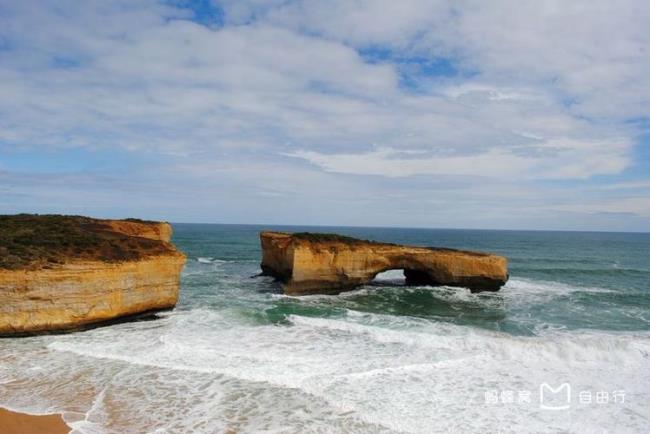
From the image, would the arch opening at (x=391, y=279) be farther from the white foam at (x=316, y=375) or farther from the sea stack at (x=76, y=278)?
→ the sea stack at (x=76, y=278)

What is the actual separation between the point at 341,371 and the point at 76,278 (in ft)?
29.6

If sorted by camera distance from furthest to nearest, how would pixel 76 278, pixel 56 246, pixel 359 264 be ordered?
pixel 359 264 → pixel 56 246 → pixel 76 278

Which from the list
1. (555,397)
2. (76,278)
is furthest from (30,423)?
(555,397)

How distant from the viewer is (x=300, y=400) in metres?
10.5

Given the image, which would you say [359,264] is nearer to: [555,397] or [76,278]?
[76,278]

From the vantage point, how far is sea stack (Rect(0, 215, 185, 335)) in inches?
554

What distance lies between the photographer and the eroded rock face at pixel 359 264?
76.8ft

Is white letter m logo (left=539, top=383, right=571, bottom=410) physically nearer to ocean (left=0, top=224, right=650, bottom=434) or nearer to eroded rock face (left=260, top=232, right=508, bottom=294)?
ocean (left=0, top=224, right=650, bottom=434)

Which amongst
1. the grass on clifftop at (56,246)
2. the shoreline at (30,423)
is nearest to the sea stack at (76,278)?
the grass on clifftop at (56,246)

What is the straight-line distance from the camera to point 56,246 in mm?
16125

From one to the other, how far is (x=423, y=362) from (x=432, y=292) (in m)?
12.1

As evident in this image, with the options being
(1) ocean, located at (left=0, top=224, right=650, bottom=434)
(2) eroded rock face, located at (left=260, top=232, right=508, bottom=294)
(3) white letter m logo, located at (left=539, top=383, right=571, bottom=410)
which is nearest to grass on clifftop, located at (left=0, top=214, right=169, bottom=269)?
(1) ocean, located at (left=0, top=224, right=650, bottom=434)

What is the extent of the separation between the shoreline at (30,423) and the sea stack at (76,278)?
17.6ft

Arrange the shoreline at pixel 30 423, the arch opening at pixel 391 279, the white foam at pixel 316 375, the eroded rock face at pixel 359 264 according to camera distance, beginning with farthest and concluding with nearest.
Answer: the arch opening at pixel 391 279
the eroded rock face at pixel 359 264
the white foam at pixel 316 375
the shoreline at pixel 30 423
